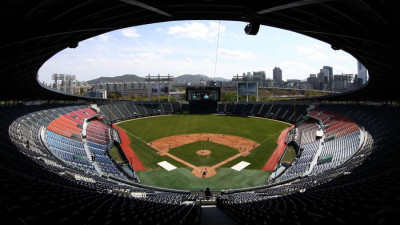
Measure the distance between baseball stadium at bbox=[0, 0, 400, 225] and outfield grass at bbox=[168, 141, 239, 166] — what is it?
19 centimetres

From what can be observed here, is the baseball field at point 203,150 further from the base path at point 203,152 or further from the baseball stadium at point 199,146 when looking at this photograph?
the baseball stadium at point 199,146

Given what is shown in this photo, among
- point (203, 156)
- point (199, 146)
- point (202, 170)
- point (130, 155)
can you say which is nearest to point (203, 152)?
point (203, 156)

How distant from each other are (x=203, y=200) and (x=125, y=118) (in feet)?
173

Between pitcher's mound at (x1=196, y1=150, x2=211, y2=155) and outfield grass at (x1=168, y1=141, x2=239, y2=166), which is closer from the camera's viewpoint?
outfield grass at (x1=168, y1=141, x2=239, y2=166)

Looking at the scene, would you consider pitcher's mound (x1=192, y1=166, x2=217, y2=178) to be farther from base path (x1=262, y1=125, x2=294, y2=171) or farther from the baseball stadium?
base path (x1=262, y1=125, x2=294, y2=171)

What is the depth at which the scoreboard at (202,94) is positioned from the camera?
7238 cm

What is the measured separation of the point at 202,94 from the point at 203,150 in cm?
3625

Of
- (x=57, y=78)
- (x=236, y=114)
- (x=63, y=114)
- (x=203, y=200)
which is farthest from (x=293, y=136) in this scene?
(x=57, y=78)

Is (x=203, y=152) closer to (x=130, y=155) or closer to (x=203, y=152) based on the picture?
(x=203, y=152)

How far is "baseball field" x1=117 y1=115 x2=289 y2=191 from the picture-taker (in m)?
27.6

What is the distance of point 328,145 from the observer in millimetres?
31297

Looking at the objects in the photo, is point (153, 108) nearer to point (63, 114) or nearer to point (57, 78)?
point (63, 114)

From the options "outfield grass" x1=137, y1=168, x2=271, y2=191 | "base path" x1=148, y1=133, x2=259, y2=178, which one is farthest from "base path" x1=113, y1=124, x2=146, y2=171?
"base path" x1=148, y1=133, x2=259, y2=178

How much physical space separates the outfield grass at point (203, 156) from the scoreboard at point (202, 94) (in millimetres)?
30663
